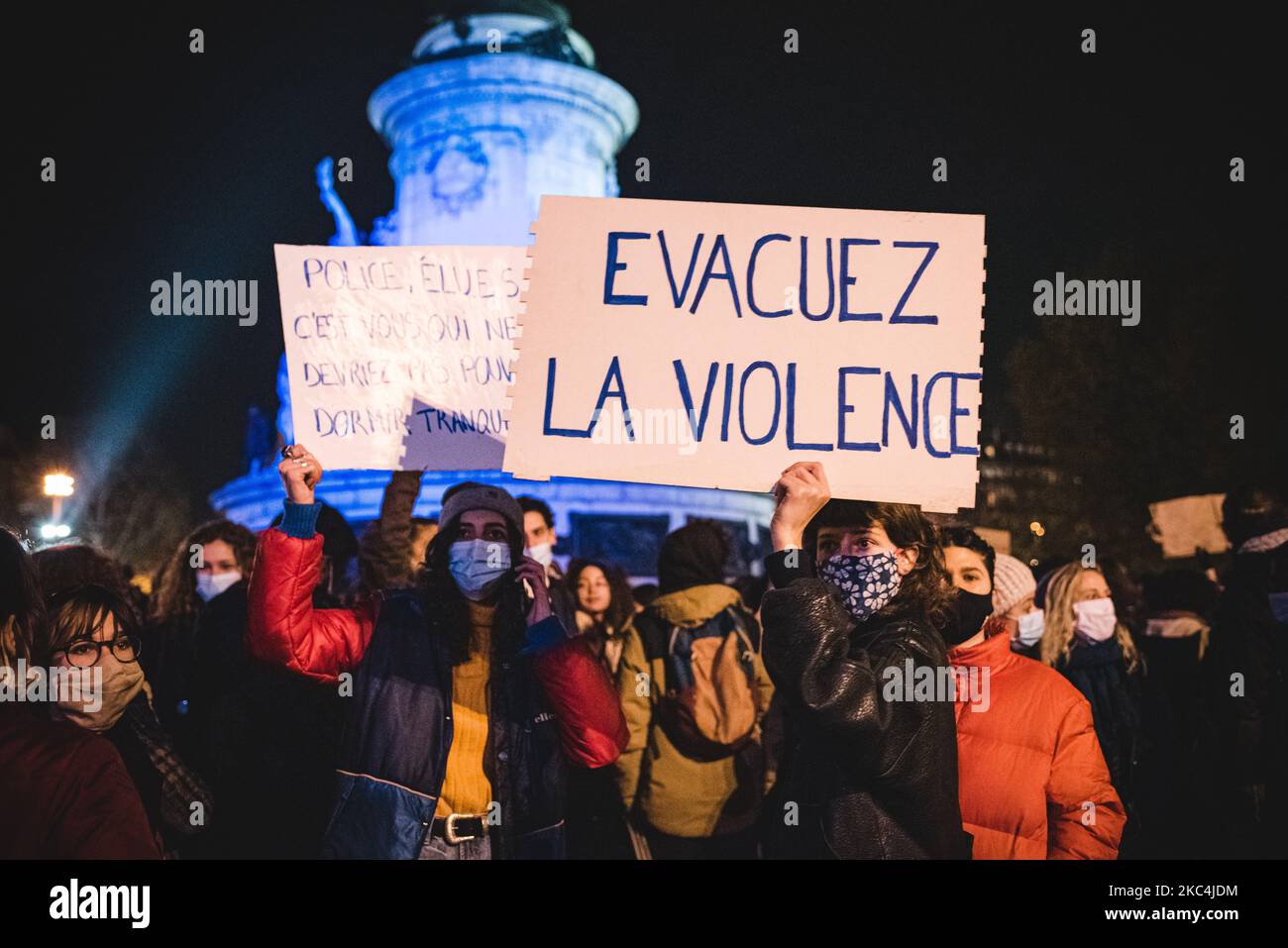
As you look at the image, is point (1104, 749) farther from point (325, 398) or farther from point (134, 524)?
point (134, 524)

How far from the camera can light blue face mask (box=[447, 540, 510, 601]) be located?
4648 mm

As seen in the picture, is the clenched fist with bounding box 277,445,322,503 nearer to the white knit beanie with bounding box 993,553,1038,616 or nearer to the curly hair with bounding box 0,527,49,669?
the curly hair with bounding box 0,527,49,669

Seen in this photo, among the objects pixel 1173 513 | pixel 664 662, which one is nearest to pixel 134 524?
pixel 1173 513

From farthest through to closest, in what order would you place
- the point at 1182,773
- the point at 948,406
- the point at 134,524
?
the point at 134,524 < the point at 1182,773 < the point at 948,406

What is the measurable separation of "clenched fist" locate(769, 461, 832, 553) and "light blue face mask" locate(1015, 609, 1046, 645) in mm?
2968

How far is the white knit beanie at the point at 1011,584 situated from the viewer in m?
6.45

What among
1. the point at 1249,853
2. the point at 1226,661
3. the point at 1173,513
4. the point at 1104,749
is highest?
the point at 1173,513

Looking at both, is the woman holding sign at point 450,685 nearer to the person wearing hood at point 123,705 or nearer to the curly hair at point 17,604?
the curly hair at point 17,604

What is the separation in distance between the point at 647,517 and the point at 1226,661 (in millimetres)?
23348

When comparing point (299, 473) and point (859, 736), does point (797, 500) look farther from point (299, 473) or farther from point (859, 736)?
point (299, 473)

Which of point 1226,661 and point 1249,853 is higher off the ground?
point 1226,661

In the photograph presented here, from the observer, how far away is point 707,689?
19.6 feet

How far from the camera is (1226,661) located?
258 inches

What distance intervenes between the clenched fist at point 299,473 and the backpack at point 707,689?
2.08 metres
